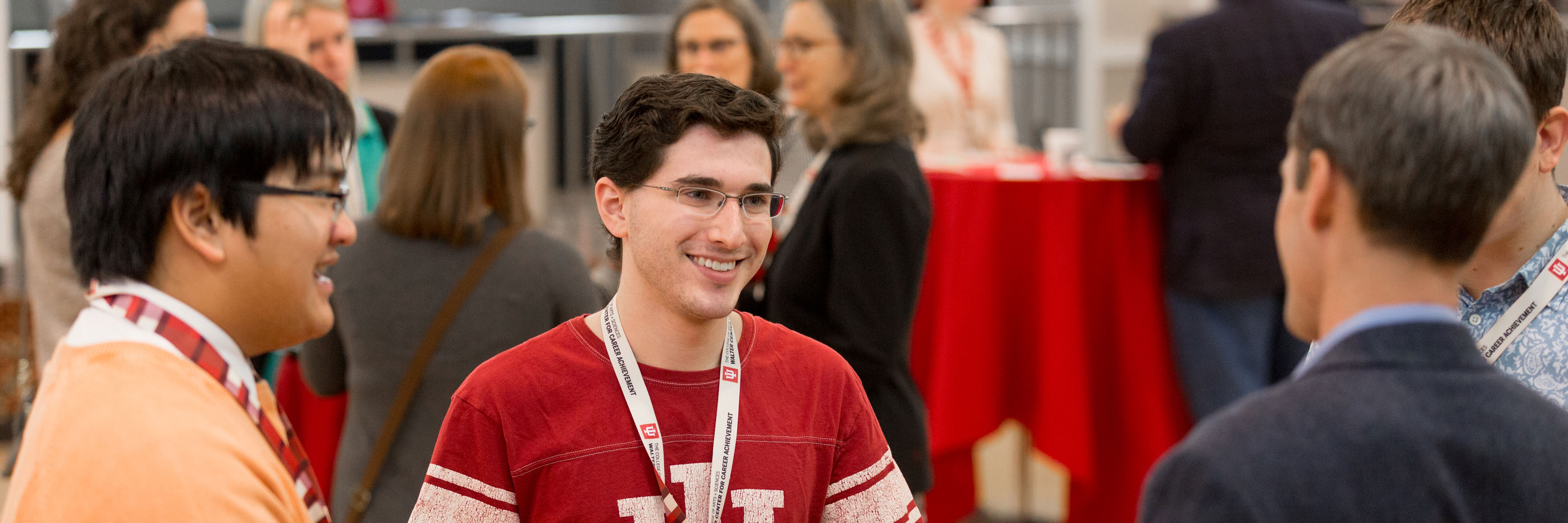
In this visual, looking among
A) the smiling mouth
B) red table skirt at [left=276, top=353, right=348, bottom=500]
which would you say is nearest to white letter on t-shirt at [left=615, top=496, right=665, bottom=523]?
the smiling mouth

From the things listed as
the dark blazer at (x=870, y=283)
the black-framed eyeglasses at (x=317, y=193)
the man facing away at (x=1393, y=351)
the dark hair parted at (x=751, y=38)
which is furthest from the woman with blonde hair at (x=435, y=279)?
the man facing away at (x=1393, y=351)

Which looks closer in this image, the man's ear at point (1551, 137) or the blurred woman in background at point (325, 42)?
the man's ear at point (1551, 137)

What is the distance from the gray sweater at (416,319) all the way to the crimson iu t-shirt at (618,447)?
2.47 feet

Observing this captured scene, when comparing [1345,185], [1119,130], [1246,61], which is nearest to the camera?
[1345,185]

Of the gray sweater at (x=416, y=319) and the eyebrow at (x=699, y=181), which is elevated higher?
the eyebrow at (x=699, y=181)

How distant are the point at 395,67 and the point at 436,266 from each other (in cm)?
421

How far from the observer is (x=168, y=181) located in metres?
1.32

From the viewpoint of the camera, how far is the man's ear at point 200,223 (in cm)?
132

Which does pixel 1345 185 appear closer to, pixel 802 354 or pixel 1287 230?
pixel 1287 230

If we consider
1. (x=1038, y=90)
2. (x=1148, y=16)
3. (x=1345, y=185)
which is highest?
(x=1345, y=185)

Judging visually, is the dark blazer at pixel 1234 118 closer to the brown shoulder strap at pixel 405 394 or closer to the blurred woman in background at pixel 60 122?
the brown shoulder strap at pixel 405 394

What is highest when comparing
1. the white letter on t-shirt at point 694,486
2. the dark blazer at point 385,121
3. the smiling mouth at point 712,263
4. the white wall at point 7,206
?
the smiling mouth at point 712,263

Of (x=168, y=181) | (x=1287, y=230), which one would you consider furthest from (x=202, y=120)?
(x=1287, y=230)

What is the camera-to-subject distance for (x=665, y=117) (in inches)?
51.7
